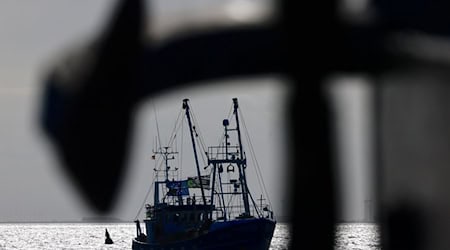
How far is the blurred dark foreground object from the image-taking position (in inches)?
99.1

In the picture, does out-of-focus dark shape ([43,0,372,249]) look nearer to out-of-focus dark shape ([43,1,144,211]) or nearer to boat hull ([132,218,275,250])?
out-of-focus dark shape ([43,1,144,211])

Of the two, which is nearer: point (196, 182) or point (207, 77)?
point (207, 77)

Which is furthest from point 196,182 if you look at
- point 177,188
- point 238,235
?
point 238,235

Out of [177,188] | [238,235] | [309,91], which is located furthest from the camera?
[177,188]

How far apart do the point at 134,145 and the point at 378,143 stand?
52 centimetres

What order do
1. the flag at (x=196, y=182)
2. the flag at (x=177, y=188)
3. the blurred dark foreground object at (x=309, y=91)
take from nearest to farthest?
the blurred dark foreground object at (x=309, y=91)
the flag at (x=196, y=182)
the flag at (x=177, y=188)

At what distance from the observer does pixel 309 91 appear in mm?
2525

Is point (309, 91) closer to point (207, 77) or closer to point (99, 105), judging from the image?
point (207, 77)

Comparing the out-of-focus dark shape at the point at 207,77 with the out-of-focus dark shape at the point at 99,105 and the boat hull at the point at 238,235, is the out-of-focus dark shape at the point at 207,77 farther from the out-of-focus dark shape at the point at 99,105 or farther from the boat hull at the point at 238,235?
the boat hull at the point at 238,235

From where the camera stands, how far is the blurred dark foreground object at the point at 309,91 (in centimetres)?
252

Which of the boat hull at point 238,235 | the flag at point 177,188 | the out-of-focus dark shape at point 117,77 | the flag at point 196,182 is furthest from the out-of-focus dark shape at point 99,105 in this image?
the flag at point 177,188

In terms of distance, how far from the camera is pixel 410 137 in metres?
2.55

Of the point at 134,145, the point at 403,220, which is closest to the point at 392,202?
the point at 403,220

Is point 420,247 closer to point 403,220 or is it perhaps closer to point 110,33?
point 403,220
